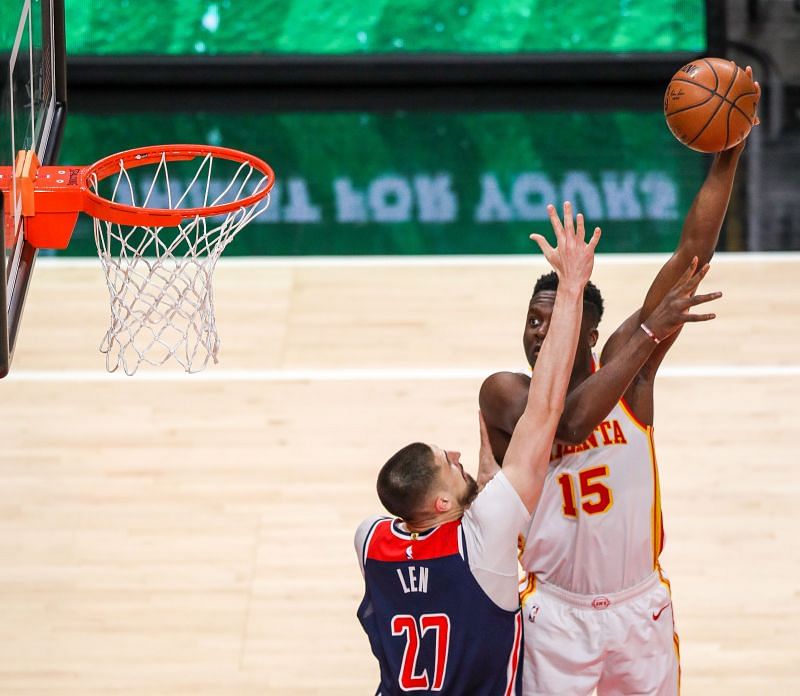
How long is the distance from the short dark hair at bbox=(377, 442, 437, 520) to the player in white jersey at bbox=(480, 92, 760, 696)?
0.44 metres

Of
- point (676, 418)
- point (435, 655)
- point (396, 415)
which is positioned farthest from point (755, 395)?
point (435, 655)

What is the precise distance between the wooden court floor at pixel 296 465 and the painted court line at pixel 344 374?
1 cm

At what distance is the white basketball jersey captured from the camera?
372cm

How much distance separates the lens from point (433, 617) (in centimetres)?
329

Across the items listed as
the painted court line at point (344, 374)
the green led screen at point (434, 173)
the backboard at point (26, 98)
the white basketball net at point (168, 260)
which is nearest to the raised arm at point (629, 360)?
the white basketball net at point (168, 260)

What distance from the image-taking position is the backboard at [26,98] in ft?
13.7

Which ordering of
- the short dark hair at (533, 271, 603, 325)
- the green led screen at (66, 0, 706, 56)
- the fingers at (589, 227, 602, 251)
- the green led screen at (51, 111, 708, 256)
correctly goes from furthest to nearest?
the green led screen at (66, 0, 706, 56) < the green led screen at (51, 111, 708, 256) < the short dark hair at (533, 271, 603, 325) < the fingers at (589, 227, 602, 251)

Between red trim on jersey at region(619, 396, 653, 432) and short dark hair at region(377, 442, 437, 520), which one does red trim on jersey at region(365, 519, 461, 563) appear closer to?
short dark hair at region(377, 442, 437, 520)

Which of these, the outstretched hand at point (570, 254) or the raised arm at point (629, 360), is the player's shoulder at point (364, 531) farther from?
the outstretched hand at point (570, 254)

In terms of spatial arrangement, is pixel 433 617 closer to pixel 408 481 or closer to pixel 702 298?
pixel 408 481

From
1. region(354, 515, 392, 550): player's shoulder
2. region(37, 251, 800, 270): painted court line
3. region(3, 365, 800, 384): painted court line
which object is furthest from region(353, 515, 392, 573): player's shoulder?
region(37, 251, 800, 270): painted court line

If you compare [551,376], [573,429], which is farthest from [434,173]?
[551,376]

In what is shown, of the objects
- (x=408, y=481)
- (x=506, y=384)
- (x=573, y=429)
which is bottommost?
(x=408, y=481)

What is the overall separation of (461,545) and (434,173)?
6.54m
